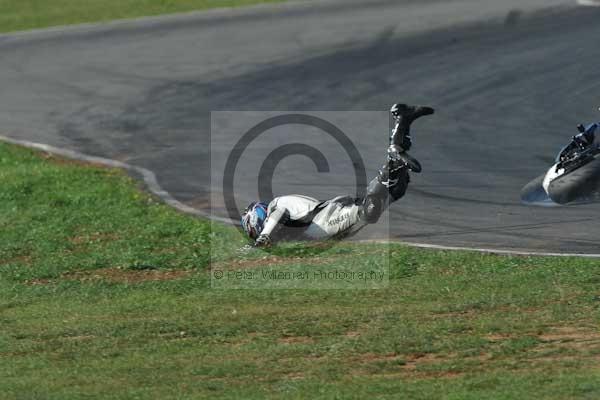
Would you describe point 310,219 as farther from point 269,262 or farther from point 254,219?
point 269,262

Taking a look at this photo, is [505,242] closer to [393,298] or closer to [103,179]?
[393,298]

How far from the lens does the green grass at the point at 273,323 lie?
9.27 metres

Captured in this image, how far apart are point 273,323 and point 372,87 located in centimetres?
1583

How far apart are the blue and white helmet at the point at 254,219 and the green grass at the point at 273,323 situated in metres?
0.41

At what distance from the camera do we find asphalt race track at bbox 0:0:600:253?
58.2 feet

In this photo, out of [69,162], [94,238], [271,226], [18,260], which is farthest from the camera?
[69,162]

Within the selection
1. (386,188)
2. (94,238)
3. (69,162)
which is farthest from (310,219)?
(69,162)

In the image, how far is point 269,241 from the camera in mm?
14875

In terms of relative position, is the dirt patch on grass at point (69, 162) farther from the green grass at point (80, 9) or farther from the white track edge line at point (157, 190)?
the green grass at point (80, 9)

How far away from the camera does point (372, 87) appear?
26.5m

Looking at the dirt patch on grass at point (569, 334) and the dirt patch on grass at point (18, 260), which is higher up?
the dirt patch on grass at point (18, 260)

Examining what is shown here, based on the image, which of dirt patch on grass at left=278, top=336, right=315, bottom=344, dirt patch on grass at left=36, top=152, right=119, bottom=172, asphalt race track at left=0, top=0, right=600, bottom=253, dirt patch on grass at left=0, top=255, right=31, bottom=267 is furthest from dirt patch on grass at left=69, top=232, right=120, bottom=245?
dirt patch on grass at left=278, top=336, right=315, bottom=344

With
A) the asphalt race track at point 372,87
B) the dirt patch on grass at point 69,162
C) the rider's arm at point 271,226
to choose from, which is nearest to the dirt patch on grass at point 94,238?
the asphalt race track at point 372,87

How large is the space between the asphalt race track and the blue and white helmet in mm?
1705
